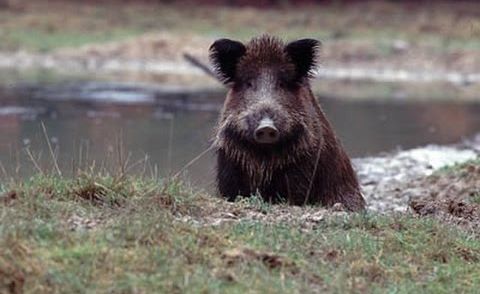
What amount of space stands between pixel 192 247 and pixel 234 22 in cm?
3526

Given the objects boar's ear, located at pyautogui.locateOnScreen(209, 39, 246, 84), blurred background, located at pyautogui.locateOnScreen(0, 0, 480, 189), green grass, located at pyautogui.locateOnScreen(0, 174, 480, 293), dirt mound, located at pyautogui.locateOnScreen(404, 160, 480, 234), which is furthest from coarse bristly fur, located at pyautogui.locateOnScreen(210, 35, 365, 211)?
blurred background, located at pyautogui.locateOnScreen(0, 0, 480, 189)

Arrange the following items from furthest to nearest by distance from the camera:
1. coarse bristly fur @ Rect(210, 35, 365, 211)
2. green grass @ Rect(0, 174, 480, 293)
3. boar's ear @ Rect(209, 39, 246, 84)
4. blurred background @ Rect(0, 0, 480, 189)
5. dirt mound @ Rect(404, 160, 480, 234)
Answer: blurred background @ Rect(0, 0, 480, 189) < boar's ear @ Rect(209, 39, 246, 84) < coarse bristly fur @ Rect(210, 35, 365, 211) < dirt mound @ Rect(404, 160, 480, 234) < green grass @ Rect(0, 174, 480, 293)

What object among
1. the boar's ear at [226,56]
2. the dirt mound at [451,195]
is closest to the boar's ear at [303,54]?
the boar's ear at [226,56]

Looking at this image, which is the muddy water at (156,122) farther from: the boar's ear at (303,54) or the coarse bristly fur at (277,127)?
the boar's ear at (303,54)

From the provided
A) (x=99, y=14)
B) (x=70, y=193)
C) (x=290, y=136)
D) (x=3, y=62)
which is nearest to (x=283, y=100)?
(x=290, y=136)

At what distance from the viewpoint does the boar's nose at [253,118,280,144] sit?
8898mm

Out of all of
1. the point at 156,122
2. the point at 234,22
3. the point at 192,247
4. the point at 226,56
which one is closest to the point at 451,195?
the point at 226,56

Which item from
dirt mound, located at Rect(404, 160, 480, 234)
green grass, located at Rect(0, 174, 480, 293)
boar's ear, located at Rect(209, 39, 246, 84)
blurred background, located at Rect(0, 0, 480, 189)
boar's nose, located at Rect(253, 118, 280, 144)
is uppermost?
boar's ear, located at Rect(209, 39, 246, 84)

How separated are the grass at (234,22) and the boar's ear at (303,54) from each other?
26.9 meters

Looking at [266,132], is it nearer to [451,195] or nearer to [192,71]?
[451,195]

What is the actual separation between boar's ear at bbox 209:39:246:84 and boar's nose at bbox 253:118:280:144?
86 cm

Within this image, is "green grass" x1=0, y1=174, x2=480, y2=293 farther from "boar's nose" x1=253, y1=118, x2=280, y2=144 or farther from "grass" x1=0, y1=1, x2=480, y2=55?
"grass" x1=0, y1=1, x2=480, y2=55

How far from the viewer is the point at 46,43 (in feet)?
125

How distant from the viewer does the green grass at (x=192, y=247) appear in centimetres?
605
